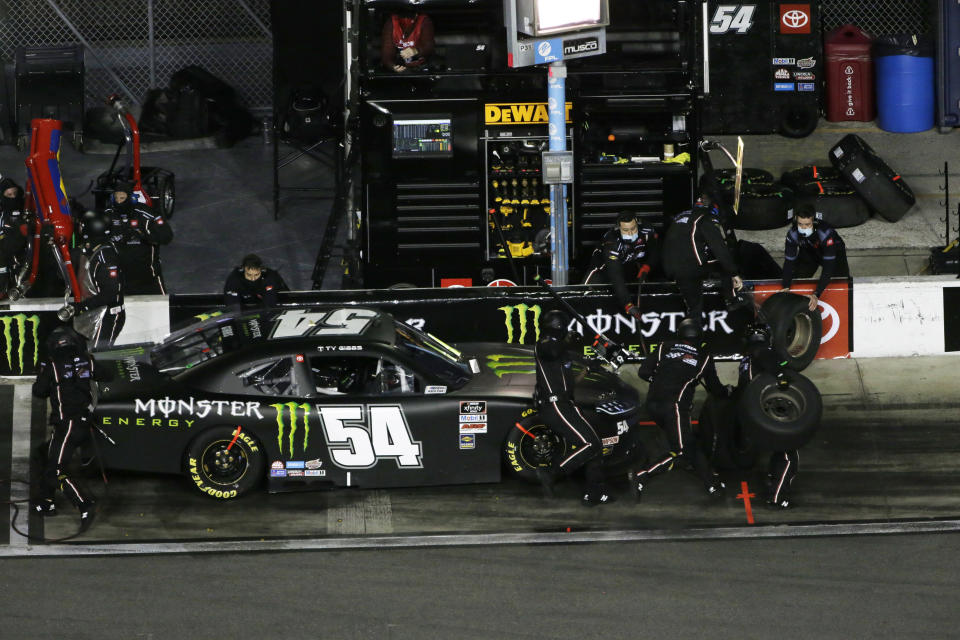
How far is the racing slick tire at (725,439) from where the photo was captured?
37.8 ft

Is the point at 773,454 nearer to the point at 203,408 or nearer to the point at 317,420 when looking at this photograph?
the point at 317,420

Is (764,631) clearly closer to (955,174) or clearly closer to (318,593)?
(318,593)

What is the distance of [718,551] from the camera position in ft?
33.8

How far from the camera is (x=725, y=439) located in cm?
1165

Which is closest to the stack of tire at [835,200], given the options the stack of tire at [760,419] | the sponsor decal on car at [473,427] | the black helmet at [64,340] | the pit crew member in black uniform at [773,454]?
the stack of tire at [760,419]

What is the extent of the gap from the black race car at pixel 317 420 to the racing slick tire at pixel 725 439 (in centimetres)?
98

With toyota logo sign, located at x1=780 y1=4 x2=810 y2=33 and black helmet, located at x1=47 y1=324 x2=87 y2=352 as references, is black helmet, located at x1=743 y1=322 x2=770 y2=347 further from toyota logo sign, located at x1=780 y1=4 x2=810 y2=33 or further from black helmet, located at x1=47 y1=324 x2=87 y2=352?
toyota logo sign, located at x1=780 y1=4 x2=810 y2=33

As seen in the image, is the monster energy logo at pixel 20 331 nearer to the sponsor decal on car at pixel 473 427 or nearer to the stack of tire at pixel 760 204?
the sponsor decal on car at pixel 473 427

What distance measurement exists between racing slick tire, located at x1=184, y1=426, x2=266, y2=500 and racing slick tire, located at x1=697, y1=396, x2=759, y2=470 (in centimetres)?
367

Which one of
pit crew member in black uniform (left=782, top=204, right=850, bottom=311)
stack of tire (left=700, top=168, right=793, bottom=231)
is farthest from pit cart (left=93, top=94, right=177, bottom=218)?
stack of tire (left=700, top=168, right=793, bottom=231)

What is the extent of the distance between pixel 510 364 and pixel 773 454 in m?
2.28

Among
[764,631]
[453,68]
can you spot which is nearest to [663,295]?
[453,68]

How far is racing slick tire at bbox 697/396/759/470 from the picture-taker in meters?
11.5

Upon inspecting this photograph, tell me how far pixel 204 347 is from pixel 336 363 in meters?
1.14
